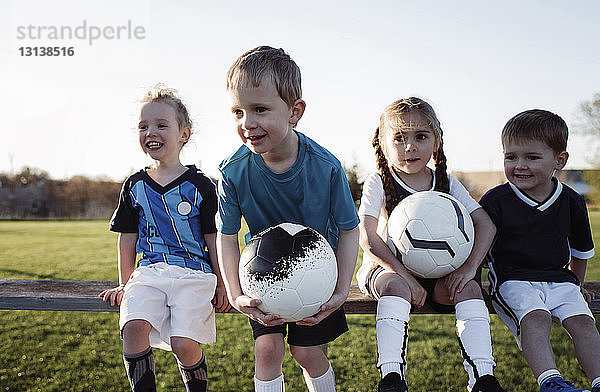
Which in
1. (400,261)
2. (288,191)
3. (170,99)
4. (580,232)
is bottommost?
(400,261)

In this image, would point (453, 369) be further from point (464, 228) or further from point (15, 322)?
point (15, 322)

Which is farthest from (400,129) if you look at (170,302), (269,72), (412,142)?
(170,302)

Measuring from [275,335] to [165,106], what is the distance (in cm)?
167

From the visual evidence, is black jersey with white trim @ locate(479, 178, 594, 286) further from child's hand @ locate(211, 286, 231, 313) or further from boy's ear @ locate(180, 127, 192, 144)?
boy's ear @ locate(180, 127, 192, 144)

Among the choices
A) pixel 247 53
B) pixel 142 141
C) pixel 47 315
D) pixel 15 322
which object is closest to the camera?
pixel 247 53

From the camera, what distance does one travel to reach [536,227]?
343cm

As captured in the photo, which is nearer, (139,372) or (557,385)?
(557,385)

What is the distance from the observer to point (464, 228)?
120 inches

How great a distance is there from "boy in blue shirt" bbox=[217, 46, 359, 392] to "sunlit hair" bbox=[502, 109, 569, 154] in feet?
4.36

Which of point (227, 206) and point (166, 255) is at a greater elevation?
point (227, 206)

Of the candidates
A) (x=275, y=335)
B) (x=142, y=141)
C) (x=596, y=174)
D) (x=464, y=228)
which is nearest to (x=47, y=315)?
(x=142, y=141)

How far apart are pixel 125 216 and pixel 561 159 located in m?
2.98

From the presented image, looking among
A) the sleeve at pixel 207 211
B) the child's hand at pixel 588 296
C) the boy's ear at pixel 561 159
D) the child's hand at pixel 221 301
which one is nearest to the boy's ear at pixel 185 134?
the sleeve at pixel 207 211

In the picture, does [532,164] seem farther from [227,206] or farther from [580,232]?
[227,206]
